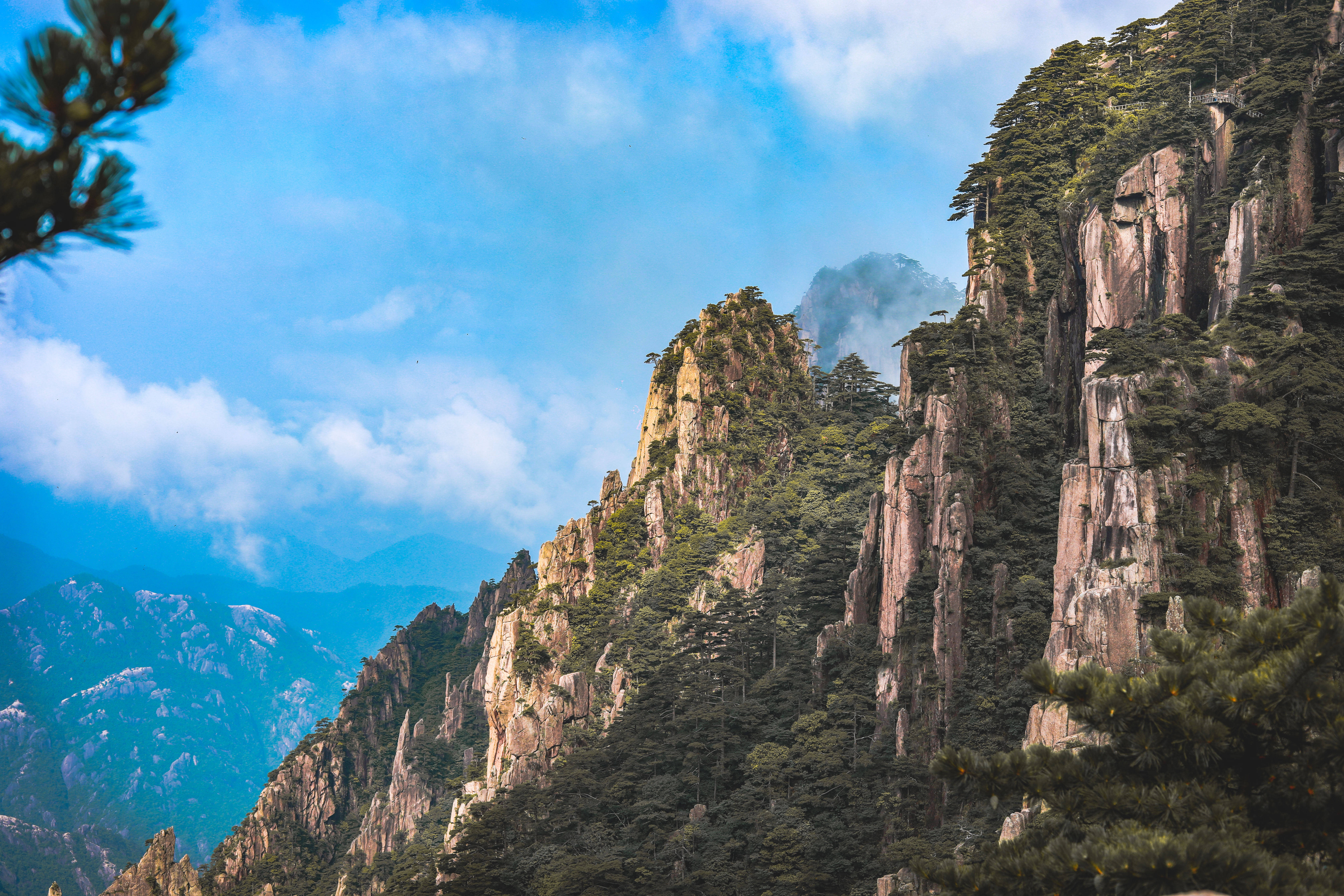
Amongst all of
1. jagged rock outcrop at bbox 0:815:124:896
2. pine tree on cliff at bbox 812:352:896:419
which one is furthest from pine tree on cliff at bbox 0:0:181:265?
jagged rock outcrop at bbox 0:815:124:896

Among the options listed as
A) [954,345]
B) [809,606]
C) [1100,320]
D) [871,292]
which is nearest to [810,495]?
[809,606]

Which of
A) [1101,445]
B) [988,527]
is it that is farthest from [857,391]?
[1101,445]

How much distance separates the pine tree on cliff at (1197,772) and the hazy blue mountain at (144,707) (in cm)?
11553

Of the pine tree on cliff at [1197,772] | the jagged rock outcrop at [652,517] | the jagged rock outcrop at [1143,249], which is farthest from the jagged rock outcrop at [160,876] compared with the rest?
the jagged rock outcrop at [1143,249]

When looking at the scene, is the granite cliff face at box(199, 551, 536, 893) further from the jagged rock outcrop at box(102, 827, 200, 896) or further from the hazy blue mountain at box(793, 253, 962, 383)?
the hazy blue mountain at box(793, 253, 962, 383)

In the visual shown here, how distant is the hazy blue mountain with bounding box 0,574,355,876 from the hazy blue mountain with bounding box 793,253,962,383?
380 ft

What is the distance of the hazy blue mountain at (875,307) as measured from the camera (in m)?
172

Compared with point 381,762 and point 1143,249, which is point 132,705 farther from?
point 1143,249

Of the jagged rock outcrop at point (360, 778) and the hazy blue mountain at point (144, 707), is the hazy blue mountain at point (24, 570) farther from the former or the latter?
the jagged rock outcrop at point (360, 778)

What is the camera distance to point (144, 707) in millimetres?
135625

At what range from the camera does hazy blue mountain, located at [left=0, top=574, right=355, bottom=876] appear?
115 meters

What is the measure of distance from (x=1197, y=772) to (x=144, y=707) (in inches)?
6264

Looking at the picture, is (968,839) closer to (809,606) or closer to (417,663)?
(809,606)

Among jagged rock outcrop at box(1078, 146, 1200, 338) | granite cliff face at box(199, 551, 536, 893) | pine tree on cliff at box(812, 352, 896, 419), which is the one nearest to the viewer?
jagged rock outcrop at box(1078, 146, 1200, 338)
